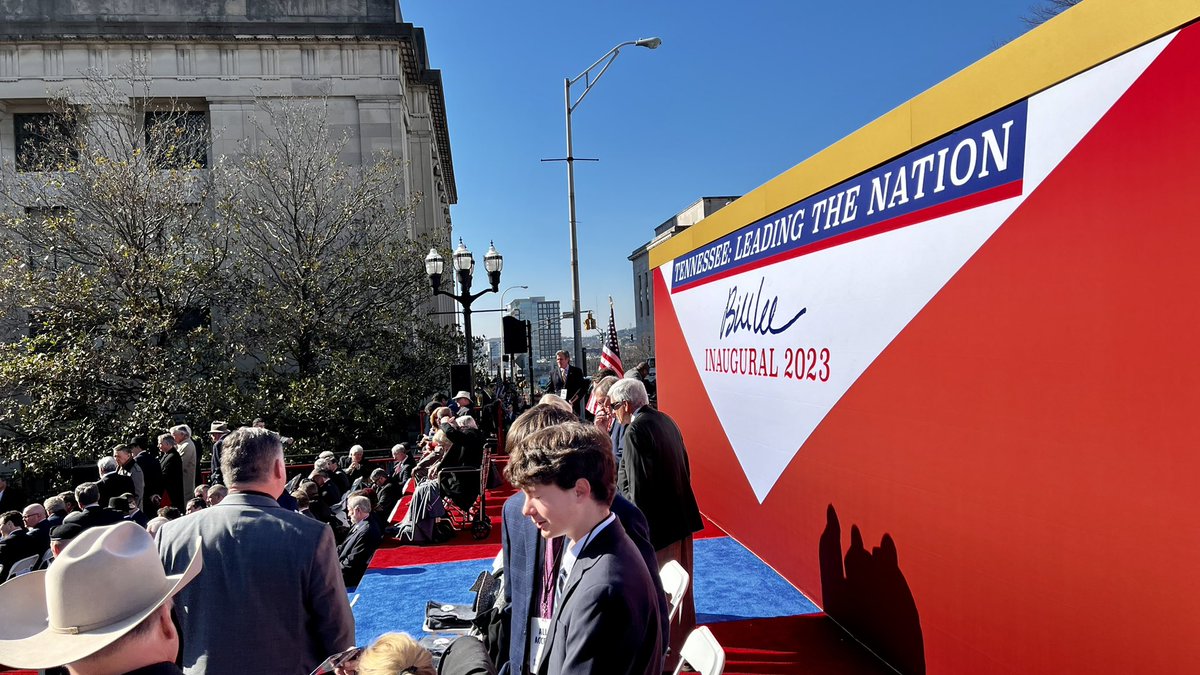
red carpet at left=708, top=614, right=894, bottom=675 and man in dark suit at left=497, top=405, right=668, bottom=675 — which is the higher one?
man in dark suit at left=497, top=405, right=668, bottom=675

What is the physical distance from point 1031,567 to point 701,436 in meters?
5.47

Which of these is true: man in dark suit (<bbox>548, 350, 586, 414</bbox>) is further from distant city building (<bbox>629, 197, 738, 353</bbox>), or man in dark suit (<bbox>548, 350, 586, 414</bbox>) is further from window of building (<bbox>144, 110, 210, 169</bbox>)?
distant city building (<bbox>629, 197, 738, 353</bbox>)

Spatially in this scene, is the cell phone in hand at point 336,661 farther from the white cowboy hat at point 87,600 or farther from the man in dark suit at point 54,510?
the man in dark suit at point 54,510

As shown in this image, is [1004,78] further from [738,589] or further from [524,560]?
[738,589]

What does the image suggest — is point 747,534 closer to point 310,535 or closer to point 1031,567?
point 1031,567

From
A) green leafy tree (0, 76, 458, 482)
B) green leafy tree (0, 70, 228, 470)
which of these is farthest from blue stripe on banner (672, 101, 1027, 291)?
green leafy tree (0, 70, 228, 470)

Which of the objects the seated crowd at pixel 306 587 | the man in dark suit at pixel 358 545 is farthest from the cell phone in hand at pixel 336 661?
the man in dark suit at pixel 358 545

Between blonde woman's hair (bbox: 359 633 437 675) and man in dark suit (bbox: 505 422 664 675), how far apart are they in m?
0.35

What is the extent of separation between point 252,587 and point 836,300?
394cm

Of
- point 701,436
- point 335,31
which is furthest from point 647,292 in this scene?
point 701,436

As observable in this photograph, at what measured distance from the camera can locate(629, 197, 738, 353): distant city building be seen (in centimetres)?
6328

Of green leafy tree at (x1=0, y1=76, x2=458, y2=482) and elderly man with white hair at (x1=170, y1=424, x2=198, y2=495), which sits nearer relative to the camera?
elderly man with white hair at (x1=170, y1=424, x2=198, y2=495)

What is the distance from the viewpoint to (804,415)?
576 centimetres

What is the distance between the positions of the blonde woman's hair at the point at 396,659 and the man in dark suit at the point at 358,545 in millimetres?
5222
